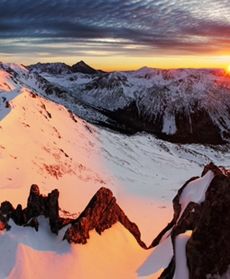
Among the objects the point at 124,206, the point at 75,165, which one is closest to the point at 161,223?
the point at 124,206

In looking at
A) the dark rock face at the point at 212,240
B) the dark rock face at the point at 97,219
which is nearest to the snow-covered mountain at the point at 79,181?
the dark rock face at the point at 97,219

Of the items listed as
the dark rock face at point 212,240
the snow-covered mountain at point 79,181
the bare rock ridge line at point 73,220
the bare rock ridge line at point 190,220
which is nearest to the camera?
the dark rock face at point 212,240

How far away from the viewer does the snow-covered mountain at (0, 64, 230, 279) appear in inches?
1088

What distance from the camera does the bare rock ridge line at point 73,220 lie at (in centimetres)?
3006

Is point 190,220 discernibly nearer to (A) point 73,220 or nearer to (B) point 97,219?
(B) point 97,219

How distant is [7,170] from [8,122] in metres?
26.5

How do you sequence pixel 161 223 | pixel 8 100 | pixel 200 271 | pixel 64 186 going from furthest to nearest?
1. pixel 8 100
2. pixel 64 186
3. pixel 161 223
4. pixel 200 271

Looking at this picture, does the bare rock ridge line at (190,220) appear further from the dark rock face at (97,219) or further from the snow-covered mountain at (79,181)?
the snow-covered mountain at (79,181)

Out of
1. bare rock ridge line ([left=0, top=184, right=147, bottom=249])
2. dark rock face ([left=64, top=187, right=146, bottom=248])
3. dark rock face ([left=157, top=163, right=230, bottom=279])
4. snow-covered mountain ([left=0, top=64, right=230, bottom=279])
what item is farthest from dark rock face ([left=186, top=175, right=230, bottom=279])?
bare rock ridge line ([left=0, top=184, right=147, bottom=249])

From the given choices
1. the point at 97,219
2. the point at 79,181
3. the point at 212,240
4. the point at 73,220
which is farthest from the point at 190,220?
the point at 79,181

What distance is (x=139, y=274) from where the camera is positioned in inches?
1080

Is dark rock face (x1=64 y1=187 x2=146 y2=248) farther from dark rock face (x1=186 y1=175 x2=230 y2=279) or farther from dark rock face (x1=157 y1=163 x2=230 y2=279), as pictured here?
dark rock face (x1=186 y1=175 x2=230 y2=279)

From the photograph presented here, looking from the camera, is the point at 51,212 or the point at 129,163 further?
the point at 129,163

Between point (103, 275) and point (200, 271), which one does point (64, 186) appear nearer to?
point (103, 275)
